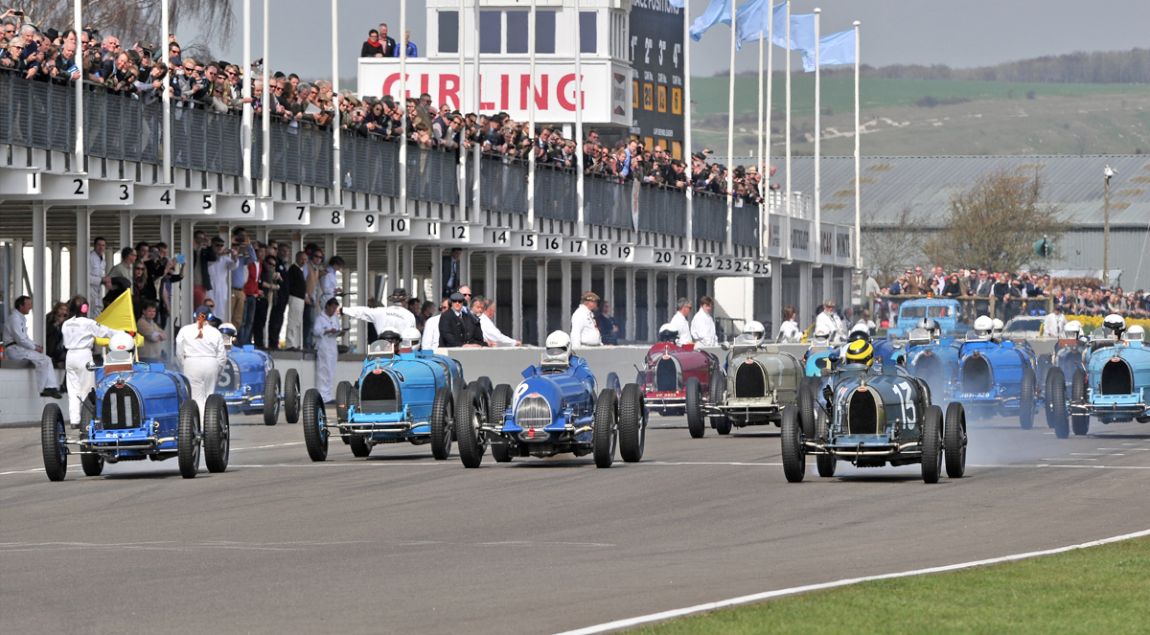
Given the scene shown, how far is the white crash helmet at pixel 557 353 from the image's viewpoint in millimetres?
25516

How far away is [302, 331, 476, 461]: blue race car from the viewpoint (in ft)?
85.1

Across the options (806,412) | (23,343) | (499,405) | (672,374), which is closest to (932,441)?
(806,412)

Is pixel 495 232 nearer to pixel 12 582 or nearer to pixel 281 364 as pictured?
pixel 281 364

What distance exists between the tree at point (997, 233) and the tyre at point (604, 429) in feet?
309

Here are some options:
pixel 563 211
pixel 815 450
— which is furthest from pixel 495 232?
pixel 815 450

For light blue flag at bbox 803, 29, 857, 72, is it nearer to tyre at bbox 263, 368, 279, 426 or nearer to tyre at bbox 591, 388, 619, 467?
tyre at bbox 263, 368, 279, 426

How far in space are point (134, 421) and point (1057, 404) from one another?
13150 millimetres

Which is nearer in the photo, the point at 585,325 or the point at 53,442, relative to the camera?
the point at 53,442

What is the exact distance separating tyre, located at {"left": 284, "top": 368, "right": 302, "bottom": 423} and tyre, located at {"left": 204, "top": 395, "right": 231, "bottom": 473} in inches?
376

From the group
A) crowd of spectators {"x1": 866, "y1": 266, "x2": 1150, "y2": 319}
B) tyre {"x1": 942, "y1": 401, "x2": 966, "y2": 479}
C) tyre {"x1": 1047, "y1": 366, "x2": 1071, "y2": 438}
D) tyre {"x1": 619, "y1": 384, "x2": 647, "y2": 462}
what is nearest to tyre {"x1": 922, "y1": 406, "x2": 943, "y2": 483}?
tyre {"x1": 942, "y1": 401, "x2": 966, "y2": 479}

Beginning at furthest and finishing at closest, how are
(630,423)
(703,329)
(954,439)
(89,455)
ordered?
(703,329) < (630,423) < (89,455) < (954,439)

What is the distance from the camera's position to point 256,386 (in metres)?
35.5

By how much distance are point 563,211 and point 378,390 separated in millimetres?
29509

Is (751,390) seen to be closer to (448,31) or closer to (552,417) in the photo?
(552,417)
